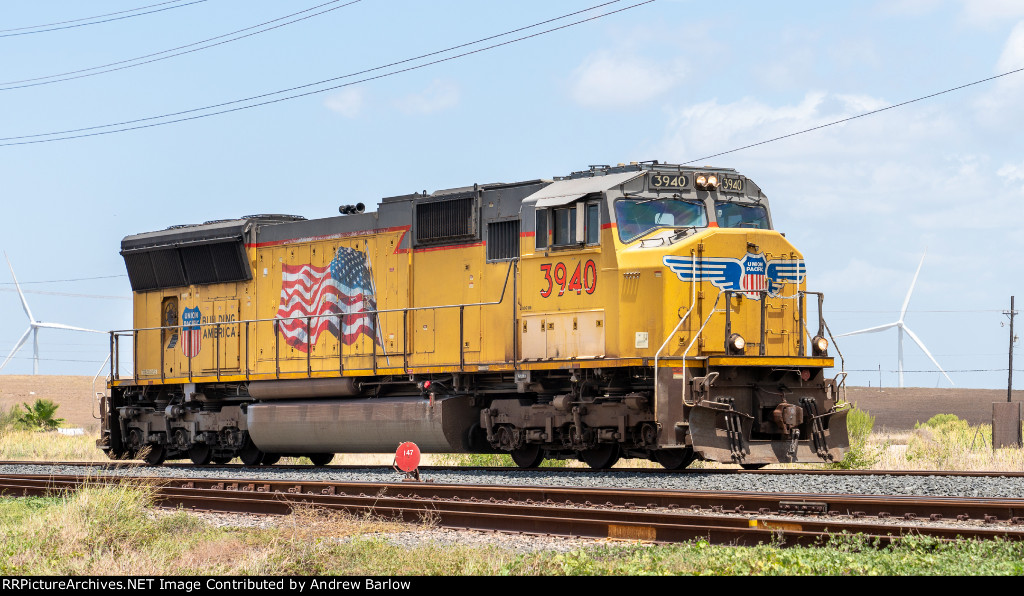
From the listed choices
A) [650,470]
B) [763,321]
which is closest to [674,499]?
[650,470]

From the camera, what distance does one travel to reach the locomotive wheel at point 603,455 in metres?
16.4

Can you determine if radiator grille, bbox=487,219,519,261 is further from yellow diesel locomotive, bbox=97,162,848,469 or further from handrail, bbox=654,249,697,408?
handrail, bbox=654,249,697,408

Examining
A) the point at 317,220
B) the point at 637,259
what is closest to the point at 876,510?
the point at 637,259

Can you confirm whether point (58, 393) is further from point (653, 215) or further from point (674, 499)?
point (674, 499)

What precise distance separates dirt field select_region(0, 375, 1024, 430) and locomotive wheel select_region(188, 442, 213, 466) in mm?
40339

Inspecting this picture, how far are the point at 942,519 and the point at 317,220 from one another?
12.6 m

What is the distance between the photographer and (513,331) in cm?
1667

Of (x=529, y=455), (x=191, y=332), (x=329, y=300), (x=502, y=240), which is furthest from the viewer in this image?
(x=191, y=332)

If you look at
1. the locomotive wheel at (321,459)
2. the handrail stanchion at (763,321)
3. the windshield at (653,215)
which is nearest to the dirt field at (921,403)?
the locomotive wheel at (321,459)

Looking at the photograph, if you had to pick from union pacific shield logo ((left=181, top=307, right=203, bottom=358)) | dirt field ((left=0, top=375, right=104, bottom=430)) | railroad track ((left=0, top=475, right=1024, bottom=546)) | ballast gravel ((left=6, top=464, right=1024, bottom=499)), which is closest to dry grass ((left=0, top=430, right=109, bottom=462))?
union pacific shield logo ((left=181, top=307, right=203, bottom=358))

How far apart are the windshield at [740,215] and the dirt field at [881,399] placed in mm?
45432

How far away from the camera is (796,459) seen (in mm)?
15102

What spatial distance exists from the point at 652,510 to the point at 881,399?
7021 cm
